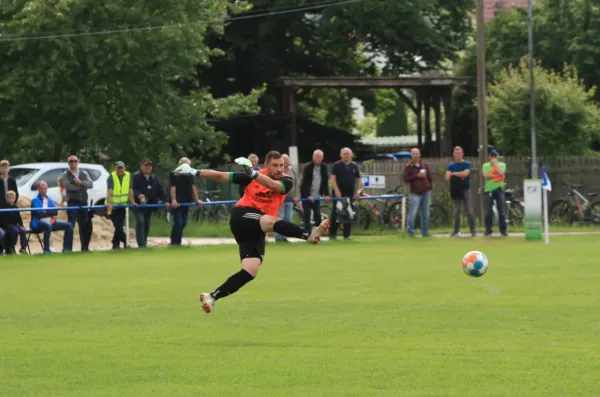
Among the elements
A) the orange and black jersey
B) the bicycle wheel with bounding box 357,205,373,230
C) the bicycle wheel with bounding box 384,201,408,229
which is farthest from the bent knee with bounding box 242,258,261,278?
the bicycle wheel with bounding box 357,205,373,230

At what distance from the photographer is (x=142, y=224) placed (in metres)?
28.1

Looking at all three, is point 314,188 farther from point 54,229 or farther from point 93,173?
point 93,173

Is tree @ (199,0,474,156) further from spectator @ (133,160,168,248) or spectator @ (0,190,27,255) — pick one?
spectator @ (0,190,27,255)

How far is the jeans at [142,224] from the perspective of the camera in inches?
1096

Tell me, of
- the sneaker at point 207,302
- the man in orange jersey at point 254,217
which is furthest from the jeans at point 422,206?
the sneaker at point 207,302

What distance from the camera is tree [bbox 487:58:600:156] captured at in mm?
41250

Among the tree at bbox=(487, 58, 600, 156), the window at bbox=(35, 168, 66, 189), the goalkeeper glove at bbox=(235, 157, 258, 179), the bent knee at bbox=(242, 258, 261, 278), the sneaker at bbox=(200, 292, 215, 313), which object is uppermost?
the tree at bbox=(487, 58, 600, 156)

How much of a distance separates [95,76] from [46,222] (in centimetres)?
1466

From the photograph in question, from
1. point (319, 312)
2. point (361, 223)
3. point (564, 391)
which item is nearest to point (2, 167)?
point (361, 223)

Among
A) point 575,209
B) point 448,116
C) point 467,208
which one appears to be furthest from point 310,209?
point 448,116

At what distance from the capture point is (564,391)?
28.9 feet

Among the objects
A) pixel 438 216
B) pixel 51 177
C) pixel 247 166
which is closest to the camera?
pixel 247 166

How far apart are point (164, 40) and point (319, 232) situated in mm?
27959

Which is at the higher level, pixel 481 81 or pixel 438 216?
pixel 481 81
